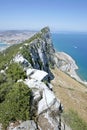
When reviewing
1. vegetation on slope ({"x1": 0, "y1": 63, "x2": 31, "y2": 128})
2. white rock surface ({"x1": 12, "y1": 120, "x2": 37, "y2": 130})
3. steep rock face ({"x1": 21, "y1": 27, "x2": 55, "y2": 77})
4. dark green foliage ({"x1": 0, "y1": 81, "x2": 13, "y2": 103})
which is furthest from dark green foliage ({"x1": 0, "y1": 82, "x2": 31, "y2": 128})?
steep rock face ({"x1": 21, "y1": 27, "x2": 55, "y2": 77})

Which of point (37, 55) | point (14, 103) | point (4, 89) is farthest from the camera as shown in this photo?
point (37, 55)

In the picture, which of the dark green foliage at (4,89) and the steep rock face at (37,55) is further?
the steep rock face at (37,55)

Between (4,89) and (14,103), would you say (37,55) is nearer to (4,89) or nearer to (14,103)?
(4,89)

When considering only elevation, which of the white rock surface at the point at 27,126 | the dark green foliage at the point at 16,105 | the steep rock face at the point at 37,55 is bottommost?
the steep rock face at the point at 37,55

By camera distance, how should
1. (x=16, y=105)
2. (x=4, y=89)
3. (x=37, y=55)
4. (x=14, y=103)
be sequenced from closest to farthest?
(x=16, y=105), (x=14, y=103), (x=4, y=89), (x=37, y=55)

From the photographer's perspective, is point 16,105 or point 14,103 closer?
point 16,105

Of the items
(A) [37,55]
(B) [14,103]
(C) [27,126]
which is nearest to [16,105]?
(B) [14,103]

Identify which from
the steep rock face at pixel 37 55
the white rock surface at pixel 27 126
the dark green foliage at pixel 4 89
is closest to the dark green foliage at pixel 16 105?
the white rock surface at pixel 27 126

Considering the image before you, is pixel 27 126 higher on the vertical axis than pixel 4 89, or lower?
lower

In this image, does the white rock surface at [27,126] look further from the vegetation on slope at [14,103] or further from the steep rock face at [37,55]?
the steep rock face at [37,55]
